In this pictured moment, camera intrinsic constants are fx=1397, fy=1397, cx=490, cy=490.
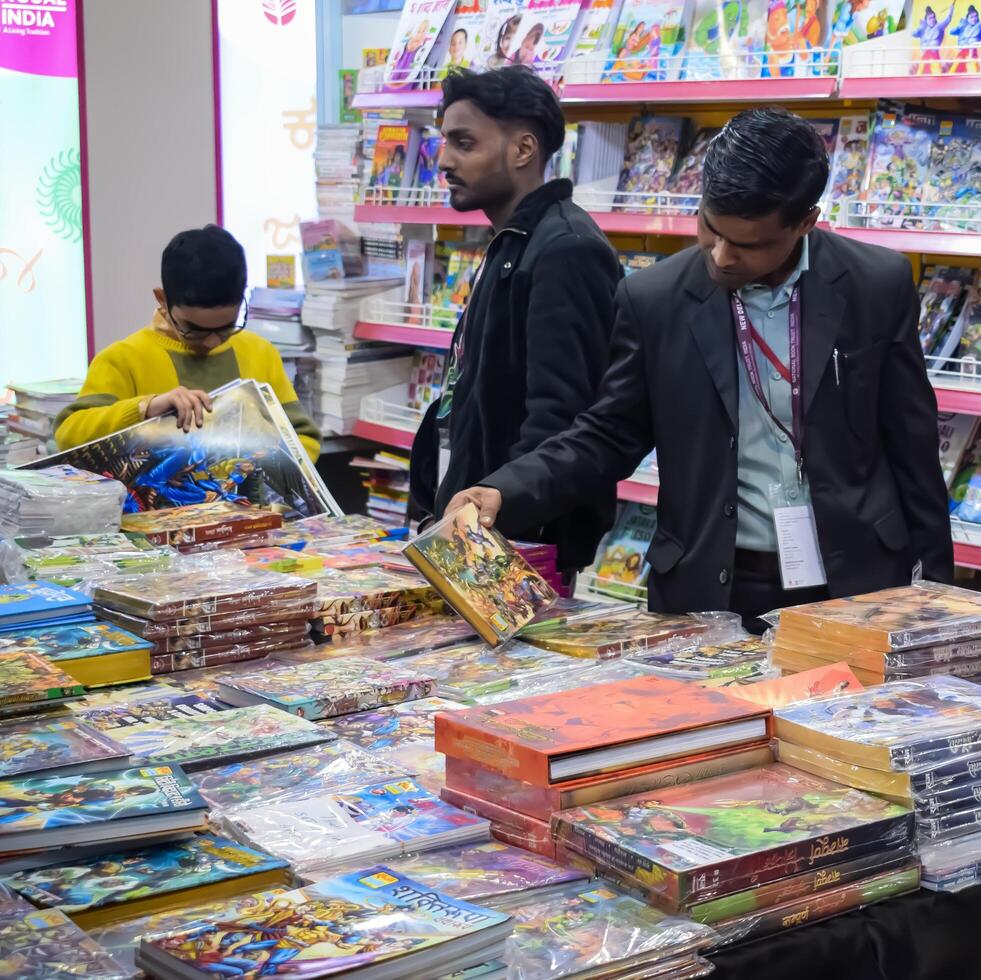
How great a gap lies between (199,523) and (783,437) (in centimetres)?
119

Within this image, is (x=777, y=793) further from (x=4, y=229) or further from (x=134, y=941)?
(x=4, y=229)

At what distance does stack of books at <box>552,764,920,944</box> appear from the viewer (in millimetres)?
1333

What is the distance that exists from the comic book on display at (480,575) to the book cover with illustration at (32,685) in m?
0.59

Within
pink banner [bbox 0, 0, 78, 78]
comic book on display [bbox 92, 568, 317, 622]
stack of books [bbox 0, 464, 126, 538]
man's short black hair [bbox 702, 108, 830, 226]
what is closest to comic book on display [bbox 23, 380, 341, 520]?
stack of books [bbox 0, 464, 126, 538]

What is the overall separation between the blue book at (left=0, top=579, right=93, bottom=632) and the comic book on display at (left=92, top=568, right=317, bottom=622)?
2.7 inches

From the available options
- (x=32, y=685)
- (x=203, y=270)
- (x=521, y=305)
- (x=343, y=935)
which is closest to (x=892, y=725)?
(x=343, y=935)

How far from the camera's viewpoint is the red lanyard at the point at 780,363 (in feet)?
7.86

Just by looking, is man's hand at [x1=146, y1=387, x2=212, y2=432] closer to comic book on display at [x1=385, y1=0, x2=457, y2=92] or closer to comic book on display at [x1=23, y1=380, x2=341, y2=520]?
comic book on display at [x1=23, y1=380, x2=341, y2=520]

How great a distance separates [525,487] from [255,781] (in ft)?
3.03

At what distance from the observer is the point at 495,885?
1.36 metres

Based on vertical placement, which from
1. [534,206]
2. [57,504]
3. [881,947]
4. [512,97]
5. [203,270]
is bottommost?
[881,947]

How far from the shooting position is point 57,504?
8.92 feet

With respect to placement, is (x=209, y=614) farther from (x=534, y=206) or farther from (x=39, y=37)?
(x=39, y=37)

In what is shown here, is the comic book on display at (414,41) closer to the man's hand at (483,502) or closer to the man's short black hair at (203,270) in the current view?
the man's short black hair at (203,270)
